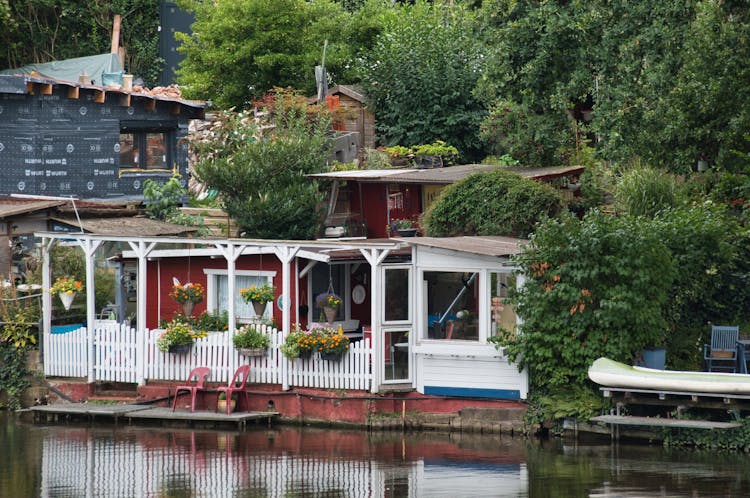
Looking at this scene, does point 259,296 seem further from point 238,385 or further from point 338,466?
point 338,466

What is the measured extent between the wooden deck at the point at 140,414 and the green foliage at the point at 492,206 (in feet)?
21.7

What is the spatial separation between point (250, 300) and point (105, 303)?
209 inches

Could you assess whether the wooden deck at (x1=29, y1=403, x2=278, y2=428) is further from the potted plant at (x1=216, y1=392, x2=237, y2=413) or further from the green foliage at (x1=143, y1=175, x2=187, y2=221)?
the green foliage at (x1=143, y1=175, x2=187, y2=221)

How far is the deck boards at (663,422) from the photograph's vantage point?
2309cm

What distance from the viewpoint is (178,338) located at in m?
27.0

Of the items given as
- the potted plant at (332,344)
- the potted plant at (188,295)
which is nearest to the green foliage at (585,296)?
the potted plant at (332,344)

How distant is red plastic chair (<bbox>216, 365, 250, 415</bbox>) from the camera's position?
2627cm

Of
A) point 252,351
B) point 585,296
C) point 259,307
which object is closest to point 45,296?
point 259,307

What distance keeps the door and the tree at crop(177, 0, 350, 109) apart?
21.8 m

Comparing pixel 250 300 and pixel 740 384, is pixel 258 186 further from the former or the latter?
pixel 740 384

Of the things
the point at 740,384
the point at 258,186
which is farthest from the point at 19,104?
the point at 740,384

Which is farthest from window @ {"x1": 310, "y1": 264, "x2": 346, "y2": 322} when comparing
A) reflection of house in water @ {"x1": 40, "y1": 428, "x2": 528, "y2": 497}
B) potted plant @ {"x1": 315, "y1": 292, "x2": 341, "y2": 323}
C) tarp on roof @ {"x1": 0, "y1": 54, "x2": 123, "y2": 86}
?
tarp on roof @ {"x1": 0, "y1": 54, "x2": 123, "y2": 86}

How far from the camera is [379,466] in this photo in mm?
22516

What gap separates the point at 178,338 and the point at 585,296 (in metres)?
7.77
